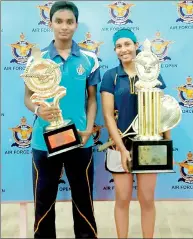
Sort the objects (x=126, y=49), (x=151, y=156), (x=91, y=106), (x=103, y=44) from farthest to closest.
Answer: (x=103, y=44), (x=91, y=106), (x=126, y=49), (x=151, y=156)

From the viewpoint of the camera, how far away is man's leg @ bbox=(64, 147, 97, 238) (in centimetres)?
183

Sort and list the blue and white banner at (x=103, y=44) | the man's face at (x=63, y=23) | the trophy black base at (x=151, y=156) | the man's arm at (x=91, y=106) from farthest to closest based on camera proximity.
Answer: the blue and white banner at (x=103, y=44), the man's arm at (x=91, y=106), the man's face at (x=63, y=23), the trophy black base at (x=151, y=156)

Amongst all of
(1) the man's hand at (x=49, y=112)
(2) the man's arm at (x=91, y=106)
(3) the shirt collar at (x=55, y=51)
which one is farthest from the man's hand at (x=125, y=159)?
(3) the shirt collar at (x=55, y=51)

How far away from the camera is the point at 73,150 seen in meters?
1.83

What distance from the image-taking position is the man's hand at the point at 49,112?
168 centimetres

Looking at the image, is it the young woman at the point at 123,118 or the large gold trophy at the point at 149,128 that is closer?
the large gold trophy at the point at 149,128

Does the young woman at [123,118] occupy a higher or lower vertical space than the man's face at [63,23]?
lower

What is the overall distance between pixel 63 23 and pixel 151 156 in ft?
2.50

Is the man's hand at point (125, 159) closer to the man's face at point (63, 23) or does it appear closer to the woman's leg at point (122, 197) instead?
the woman's leg at point (122, 197)

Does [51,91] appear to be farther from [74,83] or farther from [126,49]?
[126,49]

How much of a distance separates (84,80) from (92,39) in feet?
1.27

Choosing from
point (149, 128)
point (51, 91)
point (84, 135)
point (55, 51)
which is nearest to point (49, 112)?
point (51, 91)

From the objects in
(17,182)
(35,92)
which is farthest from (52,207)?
(35,92)

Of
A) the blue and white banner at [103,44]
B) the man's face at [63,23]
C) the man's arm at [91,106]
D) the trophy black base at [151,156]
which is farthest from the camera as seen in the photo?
the blue and white banner at [103,44]
